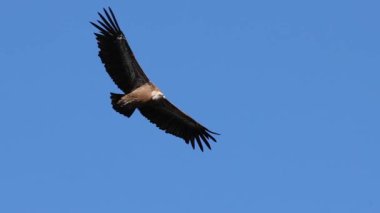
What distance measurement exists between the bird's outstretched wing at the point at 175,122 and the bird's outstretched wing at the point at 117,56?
3.03 feet

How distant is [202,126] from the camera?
27203 millimetres

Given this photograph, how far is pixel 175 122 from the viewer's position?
27.1 meters

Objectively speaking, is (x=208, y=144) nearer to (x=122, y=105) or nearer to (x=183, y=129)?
(x=183, y=129)

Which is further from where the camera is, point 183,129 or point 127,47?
point 183,129

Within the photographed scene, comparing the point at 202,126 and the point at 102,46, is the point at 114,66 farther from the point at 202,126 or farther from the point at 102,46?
the point at 202,126

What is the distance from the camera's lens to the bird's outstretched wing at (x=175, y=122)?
26656mm

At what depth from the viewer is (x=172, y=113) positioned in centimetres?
2681

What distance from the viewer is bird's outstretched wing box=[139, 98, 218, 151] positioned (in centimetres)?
2666

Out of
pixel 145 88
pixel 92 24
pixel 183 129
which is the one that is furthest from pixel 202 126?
pixel 92 24

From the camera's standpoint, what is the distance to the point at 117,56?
25.5m

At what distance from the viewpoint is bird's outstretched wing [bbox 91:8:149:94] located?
2541cm

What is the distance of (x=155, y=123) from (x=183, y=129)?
2.60 feet

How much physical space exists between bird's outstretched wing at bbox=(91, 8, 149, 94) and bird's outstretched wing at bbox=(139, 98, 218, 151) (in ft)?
3.03

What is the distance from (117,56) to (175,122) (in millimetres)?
Result: 2574
